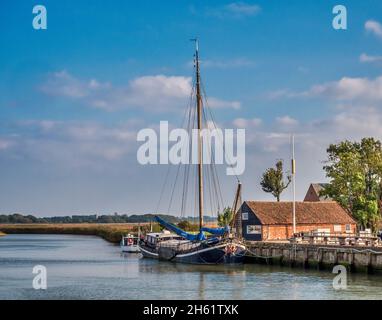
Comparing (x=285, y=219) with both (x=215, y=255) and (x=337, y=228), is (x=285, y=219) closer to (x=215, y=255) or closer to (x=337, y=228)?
(x=337, y=228)

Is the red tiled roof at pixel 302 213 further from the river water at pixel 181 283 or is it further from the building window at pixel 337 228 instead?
the river water at pixel 181 283

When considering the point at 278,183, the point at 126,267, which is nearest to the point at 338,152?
the point at 278,183

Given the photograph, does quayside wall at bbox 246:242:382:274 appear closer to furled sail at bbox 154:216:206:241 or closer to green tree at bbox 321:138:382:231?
furled sail at bbox 154:216:206:241

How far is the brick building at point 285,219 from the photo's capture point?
80562 millimetres

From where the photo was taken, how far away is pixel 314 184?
454ft

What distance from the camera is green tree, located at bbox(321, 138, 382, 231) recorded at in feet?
306

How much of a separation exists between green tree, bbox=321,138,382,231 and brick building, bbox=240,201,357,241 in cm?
628

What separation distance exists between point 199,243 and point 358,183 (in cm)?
3303

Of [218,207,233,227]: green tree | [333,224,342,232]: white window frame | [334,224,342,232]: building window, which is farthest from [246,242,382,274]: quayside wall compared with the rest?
[218,207,233,227]: green tree

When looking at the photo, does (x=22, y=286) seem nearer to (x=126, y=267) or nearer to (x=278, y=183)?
(x=126, y=267)

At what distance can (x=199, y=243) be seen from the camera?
69.1 metres

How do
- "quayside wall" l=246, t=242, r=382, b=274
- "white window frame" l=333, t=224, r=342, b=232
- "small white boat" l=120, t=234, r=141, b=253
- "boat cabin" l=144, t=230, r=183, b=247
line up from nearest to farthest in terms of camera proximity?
"quayside wall" l=246, t=242, r=382, b=274 < "boat cabin" l=144, t=230, r=183, b=247 < "white window frame" l=333, t=224, r=342, b=232 < "small white boat" l=120, t=234, r=141, b=253

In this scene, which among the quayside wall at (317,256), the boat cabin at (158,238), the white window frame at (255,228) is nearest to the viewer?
the quayside wall at (317,256)

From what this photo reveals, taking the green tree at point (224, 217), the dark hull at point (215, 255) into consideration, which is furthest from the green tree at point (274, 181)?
the dark hull at point (215, 255)
